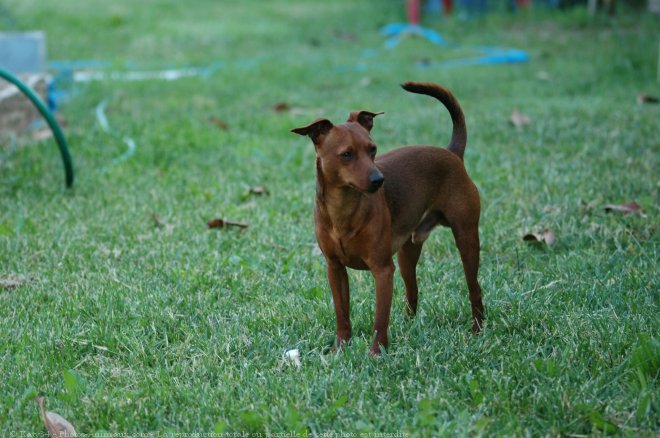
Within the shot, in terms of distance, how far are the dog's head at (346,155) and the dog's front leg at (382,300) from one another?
36 centimetres

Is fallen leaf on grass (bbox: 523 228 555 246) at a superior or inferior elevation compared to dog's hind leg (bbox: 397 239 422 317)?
inferior

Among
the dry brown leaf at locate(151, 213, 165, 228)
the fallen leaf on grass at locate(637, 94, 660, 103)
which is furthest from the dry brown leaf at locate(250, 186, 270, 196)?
the fallen leaf on grass at locate(637, 94, 660, 103)

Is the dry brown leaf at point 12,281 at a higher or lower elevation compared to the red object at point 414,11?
higher

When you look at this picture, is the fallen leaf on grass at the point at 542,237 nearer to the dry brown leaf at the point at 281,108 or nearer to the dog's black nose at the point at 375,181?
the dog's black nose at the point at 375,181

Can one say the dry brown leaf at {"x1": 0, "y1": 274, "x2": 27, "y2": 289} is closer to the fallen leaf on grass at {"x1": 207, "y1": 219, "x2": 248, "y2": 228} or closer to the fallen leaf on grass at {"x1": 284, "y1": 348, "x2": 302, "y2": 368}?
the fallen leaf on grass at {"x1": 207, "y1": 219, "x2": 248, "y2": 228}

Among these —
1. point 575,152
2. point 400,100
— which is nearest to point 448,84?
point 400,100

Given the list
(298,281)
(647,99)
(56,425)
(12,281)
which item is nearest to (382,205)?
(298,281)

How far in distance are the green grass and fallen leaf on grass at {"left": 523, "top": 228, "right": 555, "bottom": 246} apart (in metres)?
0.07

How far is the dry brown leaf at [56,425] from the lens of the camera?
2.86 meters

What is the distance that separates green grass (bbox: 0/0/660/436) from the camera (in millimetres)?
2969

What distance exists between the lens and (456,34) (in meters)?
14.5

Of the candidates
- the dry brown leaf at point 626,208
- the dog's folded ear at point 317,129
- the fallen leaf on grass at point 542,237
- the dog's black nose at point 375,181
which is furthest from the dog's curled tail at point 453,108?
the dry brown leaf at point 626,208

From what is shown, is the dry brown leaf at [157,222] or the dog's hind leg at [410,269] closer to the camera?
the dog's hind leg at [410,269]

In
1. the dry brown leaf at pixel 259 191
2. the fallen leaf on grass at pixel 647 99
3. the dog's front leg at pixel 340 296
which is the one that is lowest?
the fallen leaf on grass at pixel 647 99
